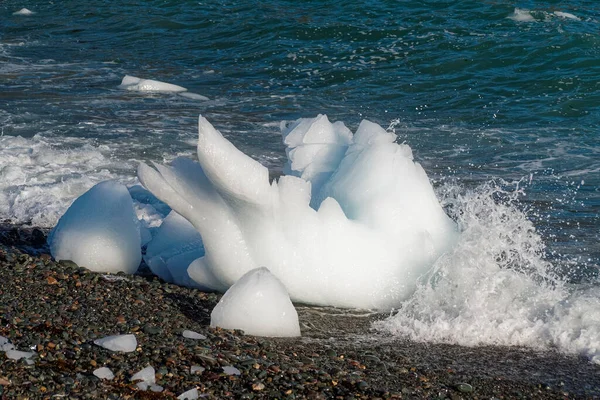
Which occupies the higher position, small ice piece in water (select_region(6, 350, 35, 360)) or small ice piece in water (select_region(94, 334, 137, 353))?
small ice piece in water (select_region(6, 350, 35, 360))

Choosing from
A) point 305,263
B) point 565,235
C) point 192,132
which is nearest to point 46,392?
point 305,263

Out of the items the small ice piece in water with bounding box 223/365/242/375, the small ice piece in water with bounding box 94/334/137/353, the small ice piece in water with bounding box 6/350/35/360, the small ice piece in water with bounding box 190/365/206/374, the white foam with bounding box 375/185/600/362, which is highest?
the small ice piece in water with bounding box 6/350/35/360

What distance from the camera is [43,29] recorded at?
674 inches

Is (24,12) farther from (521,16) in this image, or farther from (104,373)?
(104,373)

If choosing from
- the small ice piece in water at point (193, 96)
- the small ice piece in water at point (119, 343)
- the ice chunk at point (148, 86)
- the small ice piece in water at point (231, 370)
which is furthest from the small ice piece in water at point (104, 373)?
the ice chunk at point (148, 86)

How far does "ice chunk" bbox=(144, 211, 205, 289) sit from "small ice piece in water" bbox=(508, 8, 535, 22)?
1099cm

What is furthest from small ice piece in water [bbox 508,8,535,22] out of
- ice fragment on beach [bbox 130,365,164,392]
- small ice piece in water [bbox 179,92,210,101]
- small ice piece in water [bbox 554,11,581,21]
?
ice fragment on beach [bbox 130,365,164,392]

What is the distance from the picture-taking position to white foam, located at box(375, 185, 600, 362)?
15.8 ft

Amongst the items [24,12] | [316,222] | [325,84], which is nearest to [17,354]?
[316,222]

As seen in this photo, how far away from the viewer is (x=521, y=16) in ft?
50.4

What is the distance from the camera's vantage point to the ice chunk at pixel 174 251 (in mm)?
5301

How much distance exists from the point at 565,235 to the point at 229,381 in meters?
3.80

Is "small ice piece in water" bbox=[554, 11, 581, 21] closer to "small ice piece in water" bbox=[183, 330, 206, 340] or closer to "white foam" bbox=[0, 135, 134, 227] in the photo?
"white foam" bbox=[0, 135, 134, 227]

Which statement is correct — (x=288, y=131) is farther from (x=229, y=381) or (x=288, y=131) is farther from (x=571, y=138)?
(x=571, y=138)
